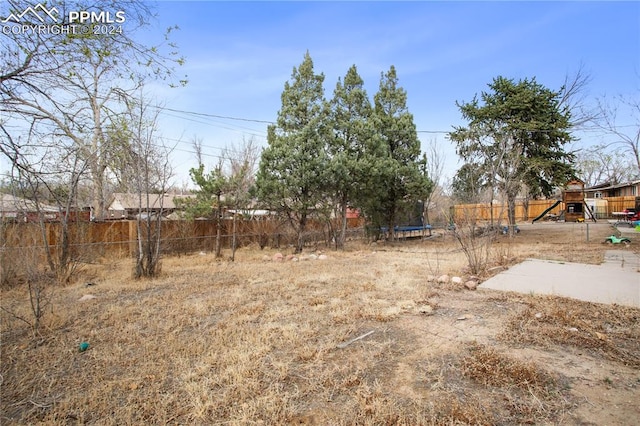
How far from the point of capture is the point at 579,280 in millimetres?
5910

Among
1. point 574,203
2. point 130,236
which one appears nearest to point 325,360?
point 130,236

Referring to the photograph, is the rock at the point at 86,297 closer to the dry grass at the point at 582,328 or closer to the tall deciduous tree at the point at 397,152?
the dry grass at the point at 582,328

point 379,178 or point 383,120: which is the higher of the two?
point 383,120

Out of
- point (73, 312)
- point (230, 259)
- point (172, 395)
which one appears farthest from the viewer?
point (230, 259)

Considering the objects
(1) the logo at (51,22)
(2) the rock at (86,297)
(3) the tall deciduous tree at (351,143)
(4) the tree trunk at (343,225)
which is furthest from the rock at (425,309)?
(4) the tree trunk at (343,225)

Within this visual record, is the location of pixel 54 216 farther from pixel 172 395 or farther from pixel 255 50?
pixel 172 395

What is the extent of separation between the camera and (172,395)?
2.52m

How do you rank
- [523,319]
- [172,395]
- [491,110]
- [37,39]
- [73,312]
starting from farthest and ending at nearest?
[491,110]
[73,312]
[523,319]
[37,39]
[172,395]

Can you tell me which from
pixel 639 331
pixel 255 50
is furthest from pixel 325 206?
pixel 639 331

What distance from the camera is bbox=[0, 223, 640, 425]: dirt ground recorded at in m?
2.29

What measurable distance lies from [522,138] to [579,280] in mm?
11992

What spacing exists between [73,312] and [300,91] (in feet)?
32.1

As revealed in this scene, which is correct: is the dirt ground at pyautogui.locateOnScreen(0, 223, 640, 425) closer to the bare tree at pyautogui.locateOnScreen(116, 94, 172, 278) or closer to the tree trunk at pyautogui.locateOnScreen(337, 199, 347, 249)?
the bare tree at pyautogui.locateOnScreen(116, 94, 172, 278)

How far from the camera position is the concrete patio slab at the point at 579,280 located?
4.93 meters
